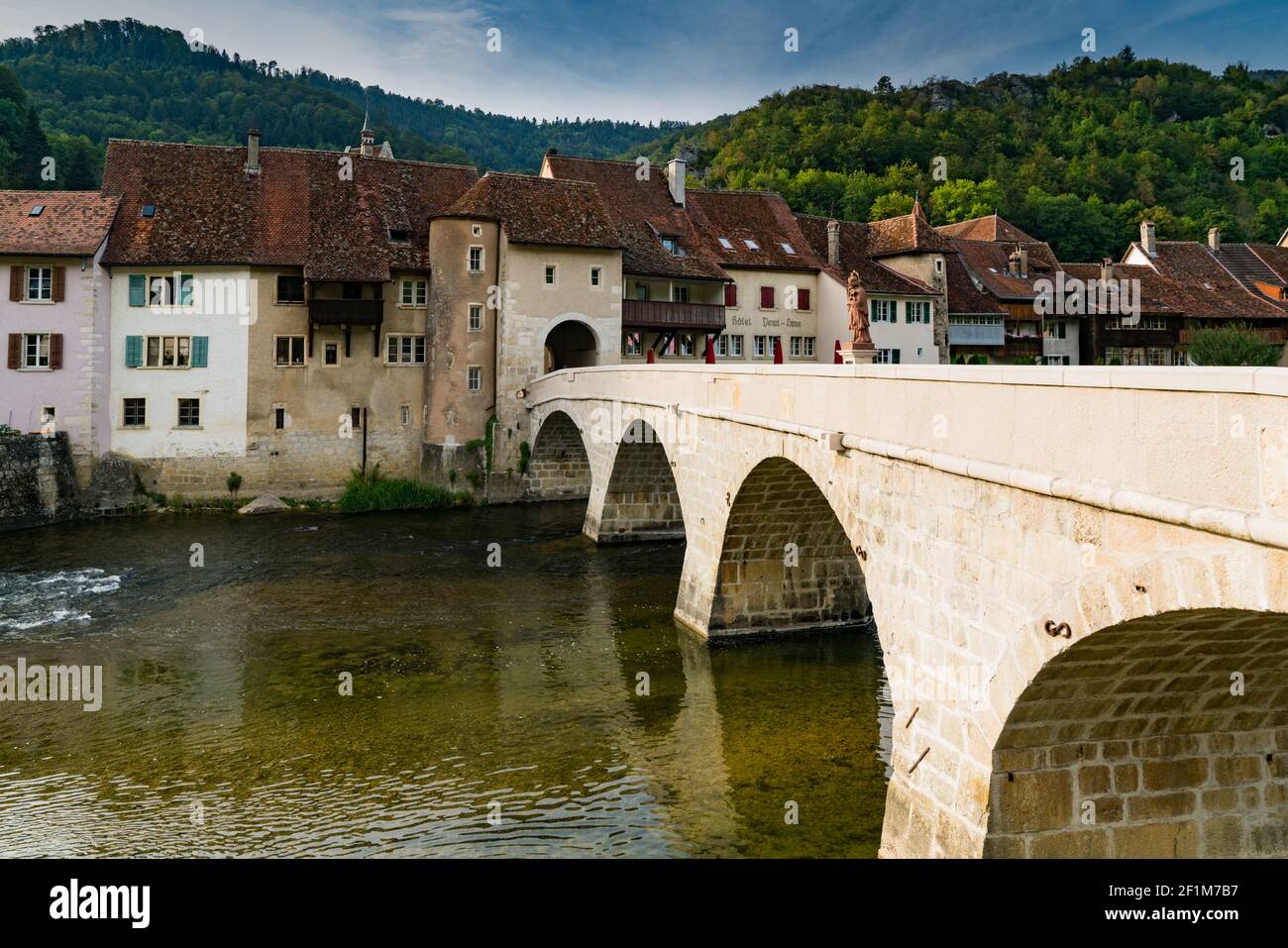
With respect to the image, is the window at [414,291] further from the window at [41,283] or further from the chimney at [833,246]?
the chimney at [833,246]

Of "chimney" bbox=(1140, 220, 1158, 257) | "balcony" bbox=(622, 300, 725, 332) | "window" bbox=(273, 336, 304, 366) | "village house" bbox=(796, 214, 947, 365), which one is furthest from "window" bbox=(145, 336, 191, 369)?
"chimney" bbox=(1140, 220, 1158, 257)

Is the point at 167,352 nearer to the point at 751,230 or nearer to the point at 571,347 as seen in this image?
the point at 571,347

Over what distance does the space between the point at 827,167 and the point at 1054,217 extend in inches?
622

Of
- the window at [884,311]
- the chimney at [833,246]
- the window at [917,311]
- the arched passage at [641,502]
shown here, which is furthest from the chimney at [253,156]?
the window at [917,311]

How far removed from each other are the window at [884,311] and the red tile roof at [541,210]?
12.2 meters

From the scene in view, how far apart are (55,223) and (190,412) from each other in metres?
7.22

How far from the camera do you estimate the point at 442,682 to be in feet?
56.1

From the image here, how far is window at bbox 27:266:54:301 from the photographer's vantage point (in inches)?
1321

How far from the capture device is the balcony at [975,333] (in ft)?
157

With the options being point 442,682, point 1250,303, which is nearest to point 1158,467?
point 442,682

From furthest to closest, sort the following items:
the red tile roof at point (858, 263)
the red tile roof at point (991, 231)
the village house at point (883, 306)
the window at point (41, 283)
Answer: the red tile roof at point (991, 231)
the red tile roof at point (858, 263)
the village house at point (883, 306)
the window at point (41, 283)

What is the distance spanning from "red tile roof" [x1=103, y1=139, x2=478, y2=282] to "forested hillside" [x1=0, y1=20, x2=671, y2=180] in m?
28.0

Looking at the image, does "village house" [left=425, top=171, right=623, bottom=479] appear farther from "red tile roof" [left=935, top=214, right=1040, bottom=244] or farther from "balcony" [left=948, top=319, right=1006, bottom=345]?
"red tile roof" [left=935, top=214, right=1040, bottom=244]

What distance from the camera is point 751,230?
4506 cm
